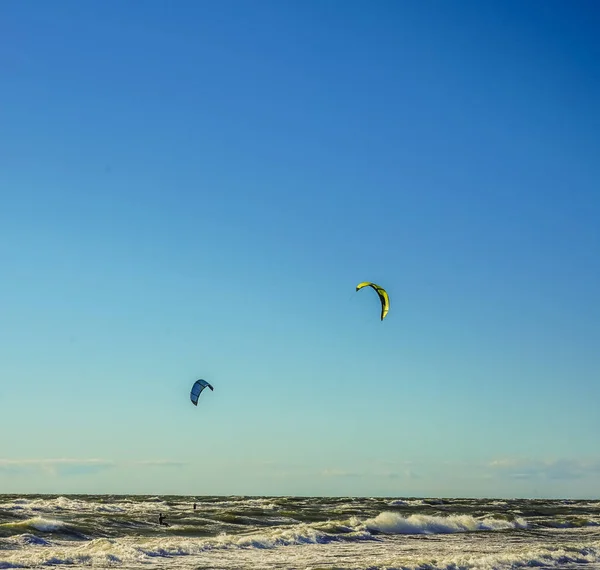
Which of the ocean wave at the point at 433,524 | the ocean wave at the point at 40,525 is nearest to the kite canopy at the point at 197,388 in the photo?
the ocean wave at the point at 40,525

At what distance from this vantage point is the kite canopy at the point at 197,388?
33062 mm

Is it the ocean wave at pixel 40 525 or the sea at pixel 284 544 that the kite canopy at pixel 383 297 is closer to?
the sea at pixel 284 544

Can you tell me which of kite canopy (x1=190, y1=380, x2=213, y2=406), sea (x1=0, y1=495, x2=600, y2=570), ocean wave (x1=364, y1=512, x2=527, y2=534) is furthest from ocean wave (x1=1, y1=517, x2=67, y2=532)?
ocean wave (x1=364, y1=512, x2=527, y2=534)

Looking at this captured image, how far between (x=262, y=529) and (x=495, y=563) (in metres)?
14.3

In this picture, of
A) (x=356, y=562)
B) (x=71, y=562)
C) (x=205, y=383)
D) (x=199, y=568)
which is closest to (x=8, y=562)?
(x=71, y=562)

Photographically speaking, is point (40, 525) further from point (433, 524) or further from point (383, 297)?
point (433, 524)

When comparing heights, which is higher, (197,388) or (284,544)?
(197,388)

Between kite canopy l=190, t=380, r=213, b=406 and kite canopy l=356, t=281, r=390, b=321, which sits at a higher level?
kite canopy l=356, t=281, r=390, b=321

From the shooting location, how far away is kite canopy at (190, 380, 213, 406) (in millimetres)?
33062

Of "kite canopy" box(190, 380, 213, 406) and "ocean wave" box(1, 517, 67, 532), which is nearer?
"ocean wave" box(1, 517, 67, 532)

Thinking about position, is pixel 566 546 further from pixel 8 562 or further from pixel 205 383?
pixel 8 562

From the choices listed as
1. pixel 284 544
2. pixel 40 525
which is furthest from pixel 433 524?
pixel 40 525

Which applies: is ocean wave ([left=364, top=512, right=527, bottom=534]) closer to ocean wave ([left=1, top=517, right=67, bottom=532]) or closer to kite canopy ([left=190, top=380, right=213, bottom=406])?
kite canopy ([left=190, top=380, right=213, bottom=406])

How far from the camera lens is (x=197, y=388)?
111 feet
